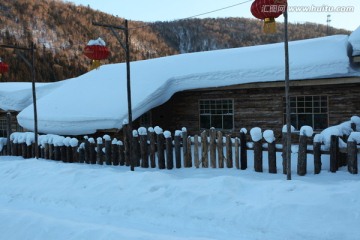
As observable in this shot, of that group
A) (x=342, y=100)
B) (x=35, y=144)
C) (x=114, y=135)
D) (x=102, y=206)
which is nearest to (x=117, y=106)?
(x=114, y=135)

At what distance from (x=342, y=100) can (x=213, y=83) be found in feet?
14.2

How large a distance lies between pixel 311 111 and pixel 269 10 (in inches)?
239

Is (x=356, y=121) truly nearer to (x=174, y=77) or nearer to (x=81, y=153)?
(x=174, y=77)

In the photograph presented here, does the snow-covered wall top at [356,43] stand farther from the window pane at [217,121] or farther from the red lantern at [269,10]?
the window pane at [217,121]

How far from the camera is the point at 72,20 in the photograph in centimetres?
7031

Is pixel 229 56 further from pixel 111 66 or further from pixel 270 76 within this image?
pixel 111 66

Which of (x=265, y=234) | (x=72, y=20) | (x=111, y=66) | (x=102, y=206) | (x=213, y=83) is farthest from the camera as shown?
(x=72, y=20)

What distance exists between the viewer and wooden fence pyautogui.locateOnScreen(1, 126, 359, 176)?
26.0ft

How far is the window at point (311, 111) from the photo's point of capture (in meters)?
11.8

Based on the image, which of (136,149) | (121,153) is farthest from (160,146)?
(121,153)

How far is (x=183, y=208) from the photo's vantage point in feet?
20.7

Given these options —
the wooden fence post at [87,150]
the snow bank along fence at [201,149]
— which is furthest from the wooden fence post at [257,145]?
the wooden fence post at [87,150]

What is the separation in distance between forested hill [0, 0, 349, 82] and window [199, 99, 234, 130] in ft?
80.4

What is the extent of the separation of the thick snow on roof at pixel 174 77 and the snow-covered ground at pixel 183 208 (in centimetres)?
378
